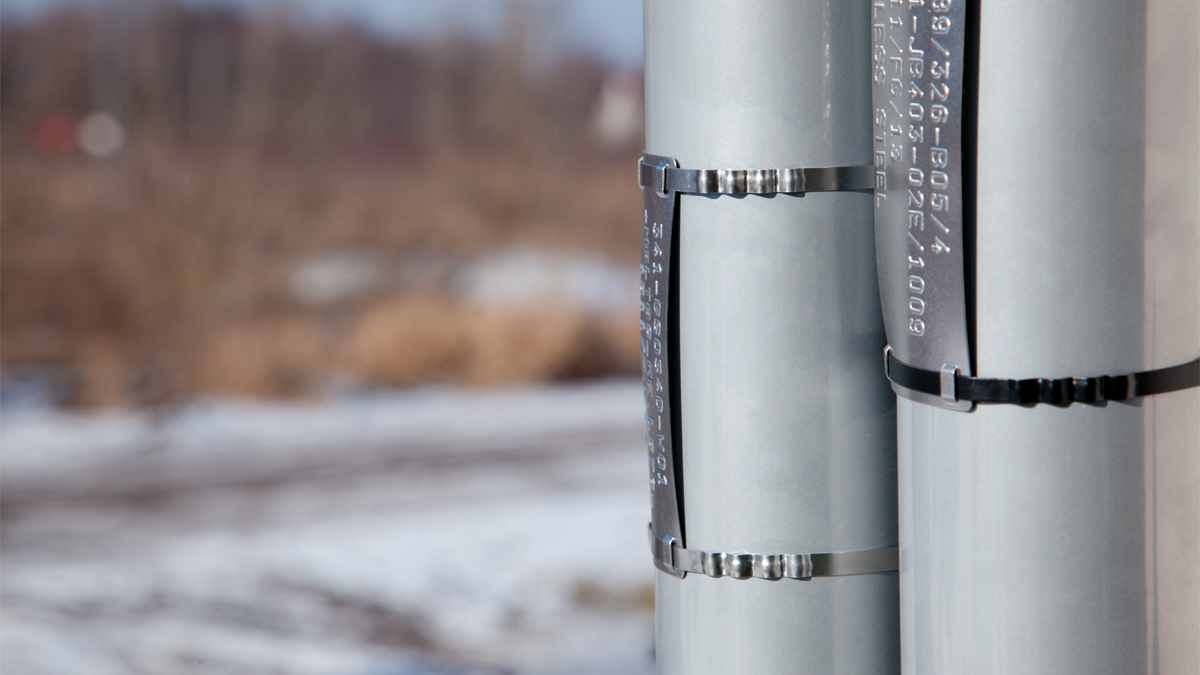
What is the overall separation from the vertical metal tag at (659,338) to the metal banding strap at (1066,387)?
40 cm

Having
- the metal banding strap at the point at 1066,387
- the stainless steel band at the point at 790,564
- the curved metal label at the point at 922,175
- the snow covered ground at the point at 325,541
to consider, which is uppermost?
the curved metal label at the point at 922,175

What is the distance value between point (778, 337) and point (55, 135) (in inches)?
374

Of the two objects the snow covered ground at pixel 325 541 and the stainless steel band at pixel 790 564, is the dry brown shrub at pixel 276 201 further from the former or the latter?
the stainless steel band at pixel 790 564

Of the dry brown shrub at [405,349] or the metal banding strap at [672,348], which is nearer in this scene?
the metal banding strap at [672,348]

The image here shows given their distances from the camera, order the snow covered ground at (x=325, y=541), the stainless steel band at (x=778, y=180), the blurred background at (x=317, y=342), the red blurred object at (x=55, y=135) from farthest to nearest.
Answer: the red blurred object at (x=55, y=135) < the blurred background at (x=317, y=342) < the snow covered ground at (x=325, y=541) < the stainless steel band at (x=778, y=180)

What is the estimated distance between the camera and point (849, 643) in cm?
159

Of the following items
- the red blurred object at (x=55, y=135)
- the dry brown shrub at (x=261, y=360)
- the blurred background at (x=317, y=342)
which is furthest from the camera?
the red blurred object at (x=55, y=135)

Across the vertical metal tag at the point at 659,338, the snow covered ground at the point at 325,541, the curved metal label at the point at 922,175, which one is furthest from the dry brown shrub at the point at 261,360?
the curved metal label at the point at 922,175

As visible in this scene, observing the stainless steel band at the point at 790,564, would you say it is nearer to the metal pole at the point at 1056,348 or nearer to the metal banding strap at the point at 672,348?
the metal banding strap at the point at 672,348

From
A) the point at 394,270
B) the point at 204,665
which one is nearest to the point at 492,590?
the point at 204,665

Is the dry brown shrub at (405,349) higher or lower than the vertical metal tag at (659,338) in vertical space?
lower

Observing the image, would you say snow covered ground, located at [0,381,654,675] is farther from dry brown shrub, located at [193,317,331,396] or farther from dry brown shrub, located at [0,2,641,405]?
dry brown shrub, located at [0,2,641,405]

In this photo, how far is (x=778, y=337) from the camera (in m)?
1.55

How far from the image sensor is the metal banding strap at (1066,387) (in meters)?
1.27
